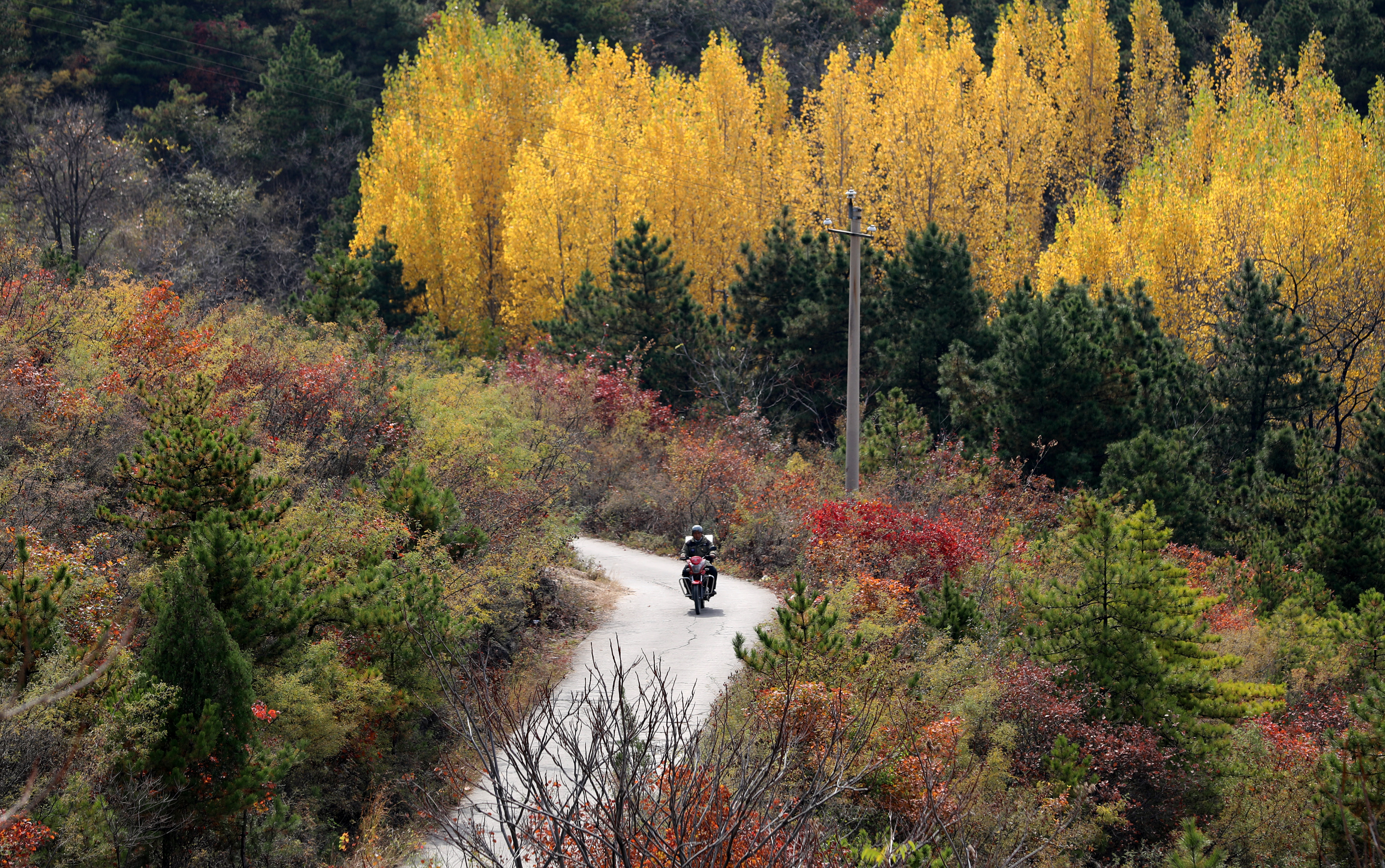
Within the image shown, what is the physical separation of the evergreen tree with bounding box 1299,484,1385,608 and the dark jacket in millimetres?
9706

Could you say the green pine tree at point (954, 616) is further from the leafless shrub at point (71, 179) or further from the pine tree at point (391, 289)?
the pine tree at point (391, 289)

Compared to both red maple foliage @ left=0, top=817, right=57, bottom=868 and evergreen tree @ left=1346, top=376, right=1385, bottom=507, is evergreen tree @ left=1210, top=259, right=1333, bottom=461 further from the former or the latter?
red maple foliage @ left=0, top=817, right=57, bottom=868

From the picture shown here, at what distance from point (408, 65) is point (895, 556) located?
1540 inches

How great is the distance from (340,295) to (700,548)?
12.0 m

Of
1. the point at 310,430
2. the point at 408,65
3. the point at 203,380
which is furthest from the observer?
the point at 408,65

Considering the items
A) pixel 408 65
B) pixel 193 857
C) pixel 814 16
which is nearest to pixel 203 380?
pixel 193 857

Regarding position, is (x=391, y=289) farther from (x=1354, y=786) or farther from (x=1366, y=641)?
(x=1354, y=786)

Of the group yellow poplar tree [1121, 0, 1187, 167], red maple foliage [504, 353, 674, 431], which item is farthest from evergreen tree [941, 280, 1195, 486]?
yellow poplar tree [1121, 0, 1187, 167]

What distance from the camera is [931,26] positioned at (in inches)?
1762

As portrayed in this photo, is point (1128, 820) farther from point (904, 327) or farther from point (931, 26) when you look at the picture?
point (931, 26)

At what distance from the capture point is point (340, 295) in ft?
78.9

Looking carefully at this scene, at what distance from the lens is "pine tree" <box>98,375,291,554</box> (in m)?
10.3

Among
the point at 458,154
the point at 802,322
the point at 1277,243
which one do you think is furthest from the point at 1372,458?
the point at 458,154

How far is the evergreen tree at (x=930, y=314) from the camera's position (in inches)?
999
